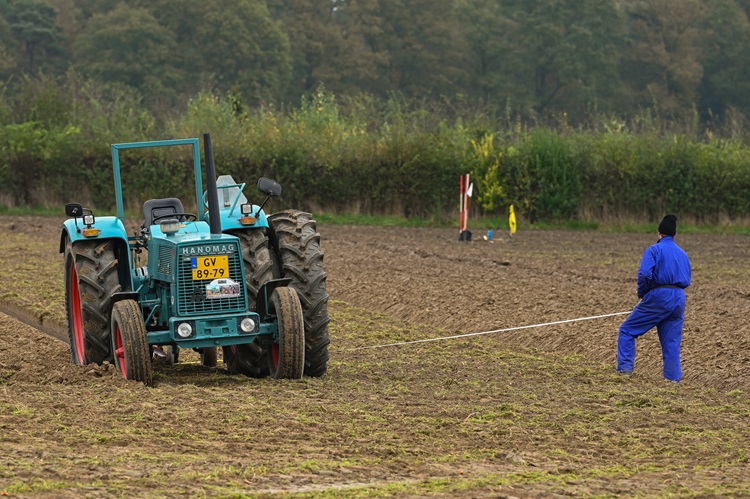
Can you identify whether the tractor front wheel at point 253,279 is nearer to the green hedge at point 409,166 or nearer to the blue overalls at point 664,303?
the blue overalls at point 664,303

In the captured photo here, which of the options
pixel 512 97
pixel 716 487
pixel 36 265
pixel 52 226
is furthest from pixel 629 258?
pixel 512 97

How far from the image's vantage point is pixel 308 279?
35.9ft

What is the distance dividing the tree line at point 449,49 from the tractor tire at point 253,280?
5625cm

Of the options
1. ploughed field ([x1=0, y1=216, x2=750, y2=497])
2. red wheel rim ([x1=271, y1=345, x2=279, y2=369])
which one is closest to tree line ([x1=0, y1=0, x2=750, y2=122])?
ploughed field ([x1=0, y1=216, x2=750, y2=497])

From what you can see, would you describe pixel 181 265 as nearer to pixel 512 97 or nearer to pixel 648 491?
pixel 648 491

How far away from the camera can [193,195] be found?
36562mm

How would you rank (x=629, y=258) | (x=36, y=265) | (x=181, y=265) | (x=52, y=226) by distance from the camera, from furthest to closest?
1. (x=52, y=226)
2. (x=629, y=258)
3. (x=36, y=265)
4. (x=181, y=265)

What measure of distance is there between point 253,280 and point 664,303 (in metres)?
4.06

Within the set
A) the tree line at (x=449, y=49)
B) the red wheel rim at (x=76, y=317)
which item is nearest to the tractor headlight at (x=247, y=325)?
the red wheel rim at (x=76, y=317)

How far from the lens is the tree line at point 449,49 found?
6750 centimetres

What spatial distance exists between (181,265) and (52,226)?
74.1ft

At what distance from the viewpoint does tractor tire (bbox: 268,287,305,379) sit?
33.9 feet

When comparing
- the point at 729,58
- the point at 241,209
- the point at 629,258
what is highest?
the point at 729,58

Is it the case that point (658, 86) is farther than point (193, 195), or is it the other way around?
point (658, 86)
